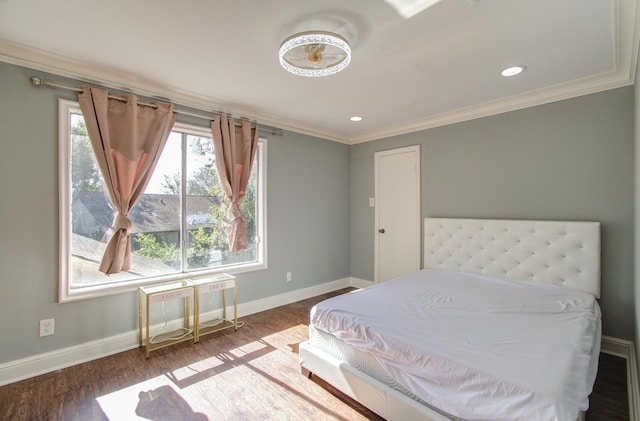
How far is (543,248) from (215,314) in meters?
3.49

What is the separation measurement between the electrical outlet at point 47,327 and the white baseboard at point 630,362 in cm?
409

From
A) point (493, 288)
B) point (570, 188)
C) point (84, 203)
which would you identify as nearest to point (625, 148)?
point (570, 188)

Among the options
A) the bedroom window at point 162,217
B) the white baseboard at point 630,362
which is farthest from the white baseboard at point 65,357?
the white baseboard at point 630,362

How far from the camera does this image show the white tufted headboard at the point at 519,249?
2605 millimetres

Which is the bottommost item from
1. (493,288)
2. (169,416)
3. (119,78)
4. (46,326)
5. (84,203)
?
(169,416)

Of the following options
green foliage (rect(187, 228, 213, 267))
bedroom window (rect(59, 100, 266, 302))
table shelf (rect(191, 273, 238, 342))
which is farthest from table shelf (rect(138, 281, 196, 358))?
green foliage (rect(187, 228, 213, 267))

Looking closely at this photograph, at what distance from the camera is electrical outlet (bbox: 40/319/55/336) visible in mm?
2320

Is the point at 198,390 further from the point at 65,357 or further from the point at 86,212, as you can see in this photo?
Result: the point at 86,212

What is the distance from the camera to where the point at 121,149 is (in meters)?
Answer: 2.62

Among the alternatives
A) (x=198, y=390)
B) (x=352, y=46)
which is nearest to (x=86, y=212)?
(x=198, y=390)

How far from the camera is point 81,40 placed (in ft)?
6.72

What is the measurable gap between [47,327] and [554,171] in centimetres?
475

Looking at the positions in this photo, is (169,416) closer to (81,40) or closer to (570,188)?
(81,40)

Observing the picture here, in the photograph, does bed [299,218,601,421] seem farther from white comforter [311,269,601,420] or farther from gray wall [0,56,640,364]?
gray wall [0,56,640,364]
